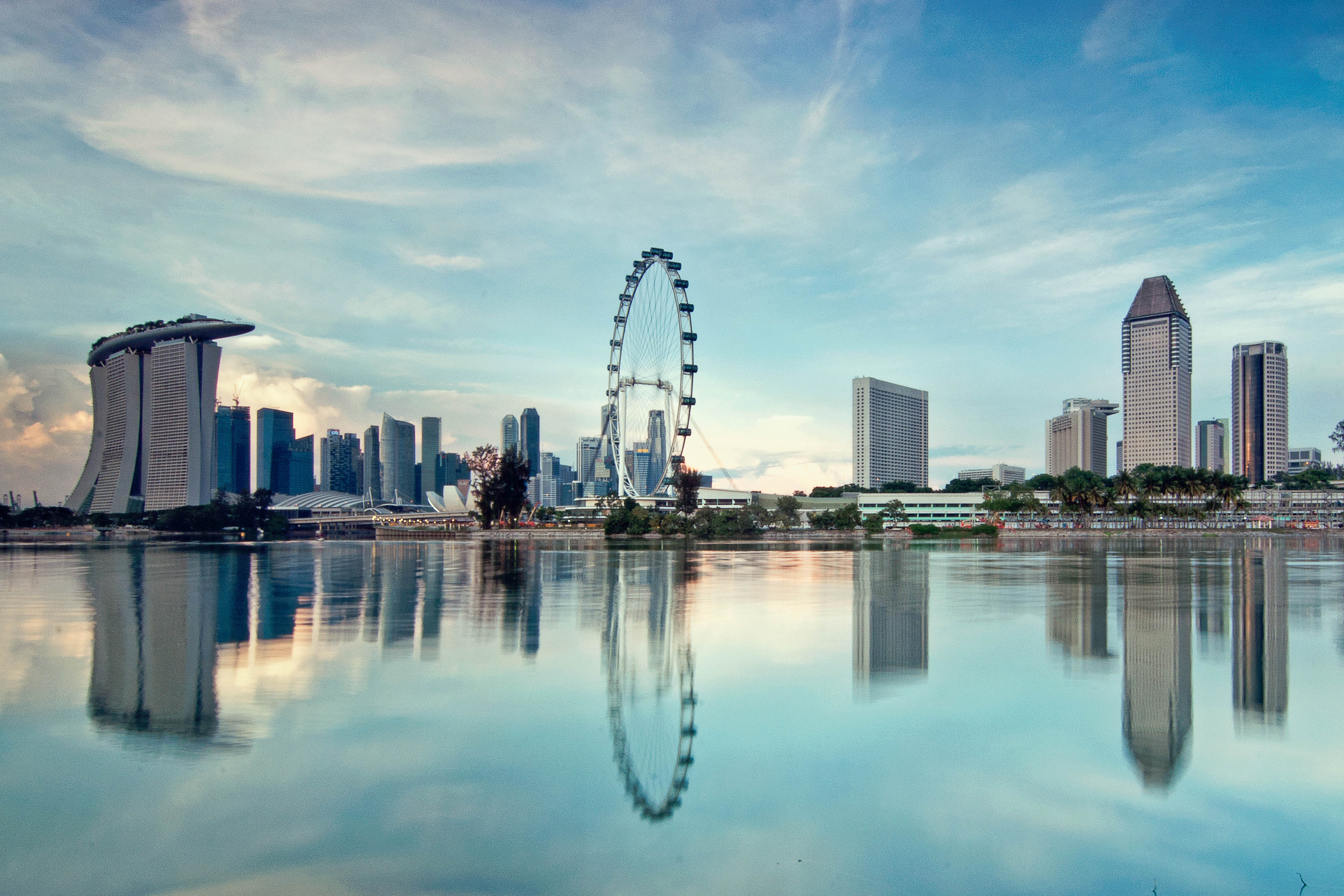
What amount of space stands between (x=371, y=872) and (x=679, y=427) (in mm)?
99096

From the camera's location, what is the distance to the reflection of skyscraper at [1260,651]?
12.4m

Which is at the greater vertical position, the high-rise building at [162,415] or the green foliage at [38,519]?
the high-rise building at [162,415]

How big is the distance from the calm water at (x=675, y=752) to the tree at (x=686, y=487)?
7962 cm

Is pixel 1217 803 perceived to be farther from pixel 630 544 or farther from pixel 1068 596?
pixel 630 544

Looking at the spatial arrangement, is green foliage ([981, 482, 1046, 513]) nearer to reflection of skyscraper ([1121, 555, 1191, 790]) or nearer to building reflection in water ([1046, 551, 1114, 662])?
building reflection in water ([1046, 551, 1114, 662])

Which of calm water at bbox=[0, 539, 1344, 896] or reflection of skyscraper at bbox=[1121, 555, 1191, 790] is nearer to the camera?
calm water at bbox=[0, 539, 1344, 896]

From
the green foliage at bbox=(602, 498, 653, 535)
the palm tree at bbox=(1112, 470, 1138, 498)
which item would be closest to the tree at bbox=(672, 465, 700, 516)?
the green foliage at bbox=(602, 498, 653, 535)

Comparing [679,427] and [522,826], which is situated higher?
[679,427]

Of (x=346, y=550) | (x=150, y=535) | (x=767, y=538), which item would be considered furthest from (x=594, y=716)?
(x=150, y=535)

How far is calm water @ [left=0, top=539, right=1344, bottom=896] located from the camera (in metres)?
7.34

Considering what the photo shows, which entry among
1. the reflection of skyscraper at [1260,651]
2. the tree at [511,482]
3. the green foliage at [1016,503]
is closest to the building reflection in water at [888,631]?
the reflection of skyscraper at [1260,651]

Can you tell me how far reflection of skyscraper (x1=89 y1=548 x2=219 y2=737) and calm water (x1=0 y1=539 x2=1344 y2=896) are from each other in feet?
0.31

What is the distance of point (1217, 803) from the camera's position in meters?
8.72

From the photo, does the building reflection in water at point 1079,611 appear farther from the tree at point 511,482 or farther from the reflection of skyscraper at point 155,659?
the tree at point 511,482
